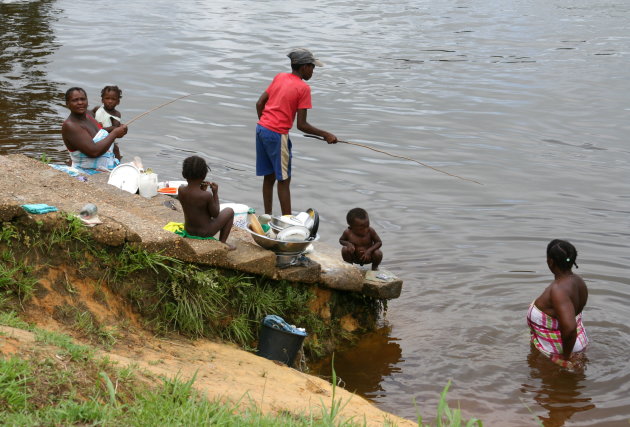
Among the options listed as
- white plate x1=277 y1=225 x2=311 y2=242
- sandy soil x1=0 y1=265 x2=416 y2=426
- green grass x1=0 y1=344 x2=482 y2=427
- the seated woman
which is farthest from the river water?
the seated woman

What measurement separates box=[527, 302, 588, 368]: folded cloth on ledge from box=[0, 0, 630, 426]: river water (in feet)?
0.67

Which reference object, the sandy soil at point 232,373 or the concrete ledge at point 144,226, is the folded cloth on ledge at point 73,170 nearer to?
the concrete ledge at point 144,226

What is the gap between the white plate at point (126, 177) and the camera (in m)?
7.76

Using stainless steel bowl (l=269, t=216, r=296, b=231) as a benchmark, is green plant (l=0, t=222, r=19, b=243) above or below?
above

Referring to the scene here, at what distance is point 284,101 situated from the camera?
7914 mm

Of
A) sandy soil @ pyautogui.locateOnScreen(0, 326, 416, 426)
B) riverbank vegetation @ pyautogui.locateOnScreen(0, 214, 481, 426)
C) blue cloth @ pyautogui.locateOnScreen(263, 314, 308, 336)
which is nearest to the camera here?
→ riverbank vegetation @ pyautogui.locateOnScreen(0, 214, 481, 426)

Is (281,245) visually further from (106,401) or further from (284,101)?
(106,401)

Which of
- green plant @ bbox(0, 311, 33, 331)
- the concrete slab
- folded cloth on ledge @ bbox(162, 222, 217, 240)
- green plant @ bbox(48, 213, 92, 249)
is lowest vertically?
the concrete slab

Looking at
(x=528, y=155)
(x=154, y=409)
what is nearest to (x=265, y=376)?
(x=154, y=409)

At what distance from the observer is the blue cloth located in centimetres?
596

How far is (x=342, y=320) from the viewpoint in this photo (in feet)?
23.5

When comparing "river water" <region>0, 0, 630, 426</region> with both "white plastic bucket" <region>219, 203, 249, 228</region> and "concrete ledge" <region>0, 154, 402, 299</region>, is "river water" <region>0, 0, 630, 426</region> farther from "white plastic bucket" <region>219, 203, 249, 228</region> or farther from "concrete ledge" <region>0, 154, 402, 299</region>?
"white plastic bucket" <region>219, 203, 249, 228</region>

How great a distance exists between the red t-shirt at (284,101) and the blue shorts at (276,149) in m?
0.06

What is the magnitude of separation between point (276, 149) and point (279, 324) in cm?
253
